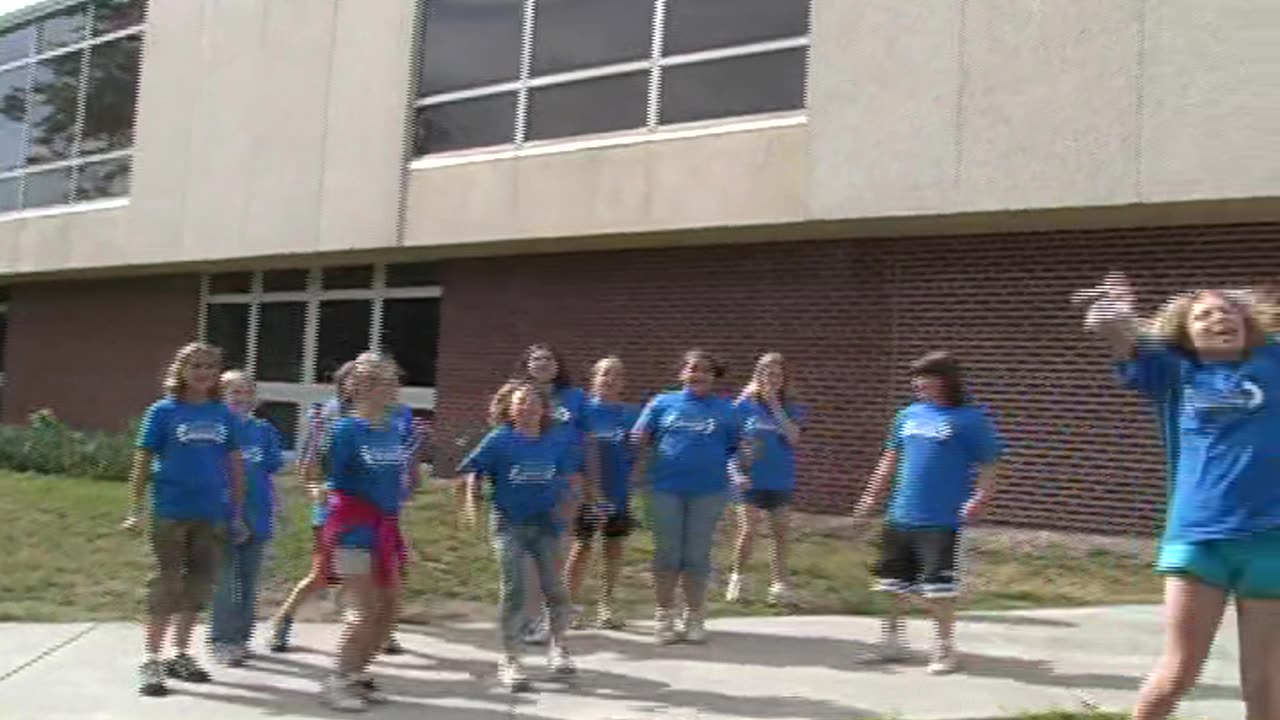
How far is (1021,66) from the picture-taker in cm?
1039

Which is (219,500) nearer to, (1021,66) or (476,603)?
(476,603)

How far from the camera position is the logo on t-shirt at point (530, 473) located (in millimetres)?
5941

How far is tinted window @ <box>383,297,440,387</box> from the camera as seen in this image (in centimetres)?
1557

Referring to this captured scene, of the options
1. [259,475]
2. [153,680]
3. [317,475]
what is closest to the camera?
[153,680]

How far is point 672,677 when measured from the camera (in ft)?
20.3

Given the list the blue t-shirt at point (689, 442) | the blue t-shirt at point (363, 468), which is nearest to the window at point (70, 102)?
the blue t-shirt at point (689, 442)

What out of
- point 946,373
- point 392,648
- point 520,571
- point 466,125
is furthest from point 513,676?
point 466,125

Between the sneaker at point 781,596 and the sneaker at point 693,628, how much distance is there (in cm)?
120

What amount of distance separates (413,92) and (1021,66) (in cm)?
714

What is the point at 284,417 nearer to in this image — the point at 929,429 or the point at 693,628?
the point at 693,628

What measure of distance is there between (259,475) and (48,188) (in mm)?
15431

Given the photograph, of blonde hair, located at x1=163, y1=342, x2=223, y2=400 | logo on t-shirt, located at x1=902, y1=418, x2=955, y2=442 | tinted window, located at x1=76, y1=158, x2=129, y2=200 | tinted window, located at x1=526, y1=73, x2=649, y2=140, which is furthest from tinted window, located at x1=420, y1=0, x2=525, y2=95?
logo on t-shirt, located at x1=902, y1=418, x2=955, y2=442

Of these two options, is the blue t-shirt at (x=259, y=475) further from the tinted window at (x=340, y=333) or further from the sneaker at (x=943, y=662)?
the tinted window at (x=340, y=333)

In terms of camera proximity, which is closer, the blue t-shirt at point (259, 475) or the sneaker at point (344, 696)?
the sneaker at point (344, 696)
